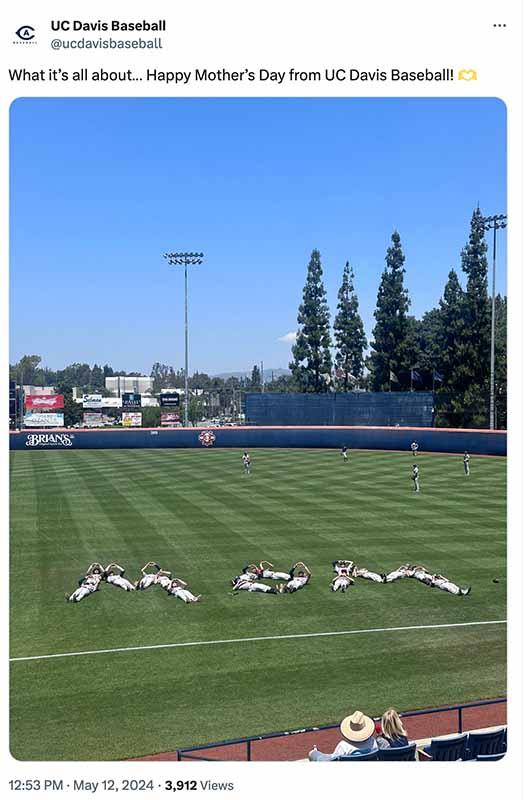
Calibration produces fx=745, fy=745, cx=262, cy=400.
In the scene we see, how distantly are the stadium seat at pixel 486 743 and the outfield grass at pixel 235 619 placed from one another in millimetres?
3806

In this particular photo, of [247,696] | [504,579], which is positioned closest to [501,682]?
[247,696]

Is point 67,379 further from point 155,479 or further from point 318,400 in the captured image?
point 155,479

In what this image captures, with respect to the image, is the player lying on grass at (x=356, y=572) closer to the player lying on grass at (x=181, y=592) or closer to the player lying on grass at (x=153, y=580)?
the player lying on grass at (x=181, y=592)

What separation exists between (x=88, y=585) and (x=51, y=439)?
43013mm

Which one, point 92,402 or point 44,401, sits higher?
point 44,401

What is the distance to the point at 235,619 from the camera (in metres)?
15.8

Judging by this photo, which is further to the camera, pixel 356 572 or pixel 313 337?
pixel 313 337

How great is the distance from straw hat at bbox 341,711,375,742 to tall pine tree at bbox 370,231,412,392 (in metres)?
73.1

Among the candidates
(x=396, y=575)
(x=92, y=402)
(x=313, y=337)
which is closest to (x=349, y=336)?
(x=313, y=337)

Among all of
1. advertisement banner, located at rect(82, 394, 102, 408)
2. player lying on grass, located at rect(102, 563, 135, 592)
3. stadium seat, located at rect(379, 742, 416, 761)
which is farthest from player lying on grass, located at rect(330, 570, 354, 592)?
advertisement banner, located at rect(82, 394, 102, 408)

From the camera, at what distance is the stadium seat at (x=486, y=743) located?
24.8 feet

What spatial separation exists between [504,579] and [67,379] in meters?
103

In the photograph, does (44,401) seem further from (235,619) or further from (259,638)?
(259,638)

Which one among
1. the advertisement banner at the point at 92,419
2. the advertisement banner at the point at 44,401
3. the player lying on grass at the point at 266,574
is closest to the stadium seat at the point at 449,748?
the player lying on grass at the point at 266,574
